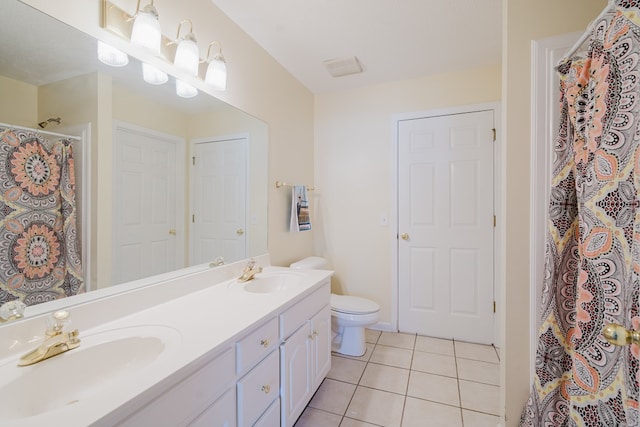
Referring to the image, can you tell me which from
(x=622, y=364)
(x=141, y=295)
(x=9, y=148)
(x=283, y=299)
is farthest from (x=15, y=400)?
(x=622, y=364)

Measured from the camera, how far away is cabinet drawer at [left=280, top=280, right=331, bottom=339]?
1269 mm

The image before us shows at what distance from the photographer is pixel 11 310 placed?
81 cm

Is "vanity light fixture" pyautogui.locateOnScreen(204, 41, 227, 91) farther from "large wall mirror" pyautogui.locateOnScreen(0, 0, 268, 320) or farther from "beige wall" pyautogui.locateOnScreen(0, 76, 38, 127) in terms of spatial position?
"beige wall" pyautogui.locateOnScreen(0, 76, 38, 127)

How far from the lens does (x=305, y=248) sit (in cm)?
269

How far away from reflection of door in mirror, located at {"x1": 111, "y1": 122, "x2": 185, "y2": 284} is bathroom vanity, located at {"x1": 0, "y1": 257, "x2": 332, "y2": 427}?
128 mm

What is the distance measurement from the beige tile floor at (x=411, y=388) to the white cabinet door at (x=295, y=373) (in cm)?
23

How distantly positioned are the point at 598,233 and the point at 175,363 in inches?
50.7

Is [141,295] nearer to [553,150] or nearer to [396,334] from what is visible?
[553,150]

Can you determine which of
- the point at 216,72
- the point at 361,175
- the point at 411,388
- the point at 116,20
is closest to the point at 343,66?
the point at 361,175

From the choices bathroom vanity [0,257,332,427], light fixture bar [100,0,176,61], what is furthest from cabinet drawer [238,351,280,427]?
light fixture bar [100,0,176,61]

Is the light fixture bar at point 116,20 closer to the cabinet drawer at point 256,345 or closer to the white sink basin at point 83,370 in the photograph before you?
the white sink basin at point 83,370

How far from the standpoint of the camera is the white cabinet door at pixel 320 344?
62.0 inches

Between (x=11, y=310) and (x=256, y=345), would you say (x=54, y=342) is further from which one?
(x=256, y=345)

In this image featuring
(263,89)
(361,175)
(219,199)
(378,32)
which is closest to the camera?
(219,199)
